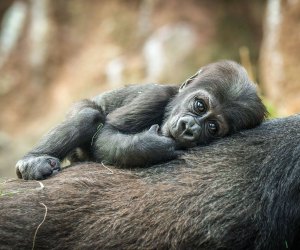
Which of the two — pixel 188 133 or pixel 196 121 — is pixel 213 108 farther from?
pixel 188 133

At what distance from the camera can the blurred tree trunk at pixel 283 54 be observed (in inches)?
365

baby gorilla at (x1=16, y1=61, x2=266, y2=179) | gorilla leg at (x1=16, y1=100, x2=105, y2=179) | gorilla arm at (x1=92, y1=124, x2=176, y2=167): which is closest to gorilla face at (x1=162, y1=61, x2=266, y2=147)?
baby gorilla at (x1=16, y1=61, x2=266, y2=179)

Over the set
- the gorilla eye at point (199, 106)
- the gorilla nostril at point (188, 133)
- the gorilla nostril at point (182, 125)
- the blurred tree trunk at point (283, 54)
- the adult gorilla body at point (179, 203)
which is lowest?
the adult gorilla body at point (179, 203)

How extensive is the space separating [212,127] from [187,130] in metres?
0.19

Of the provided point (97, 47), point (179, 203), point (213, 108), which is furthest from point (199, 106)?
point (97, 47)

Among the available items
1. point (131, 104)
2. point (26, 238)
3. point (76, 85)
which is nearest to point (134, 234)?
point (26, 238)

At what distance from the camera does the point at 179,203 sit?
3557 millimetres

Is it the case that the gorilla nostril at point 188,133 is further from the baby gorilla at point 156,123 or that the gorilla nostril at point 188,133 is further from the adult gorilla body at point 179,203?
the adult gorilla body at point 179,203

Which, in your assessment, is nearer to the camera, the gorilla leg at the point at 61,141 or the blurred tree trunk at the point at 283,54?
the gorilla leg at the point at 61,141

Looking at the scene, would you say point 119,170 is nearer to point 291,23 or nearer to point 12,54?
point 291,23

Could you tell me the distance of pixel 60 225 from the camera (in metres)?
3.61

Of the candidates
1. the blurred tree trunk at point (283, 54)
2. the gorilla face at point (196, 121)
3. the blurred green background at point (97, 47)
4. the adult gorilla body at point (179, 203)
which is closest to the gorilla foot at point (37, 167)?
the adult gorilla body at point (179, 203)

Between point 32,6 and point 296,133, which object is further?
point 32,6

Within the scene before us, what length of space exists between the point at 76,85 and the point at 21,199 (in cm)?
888
